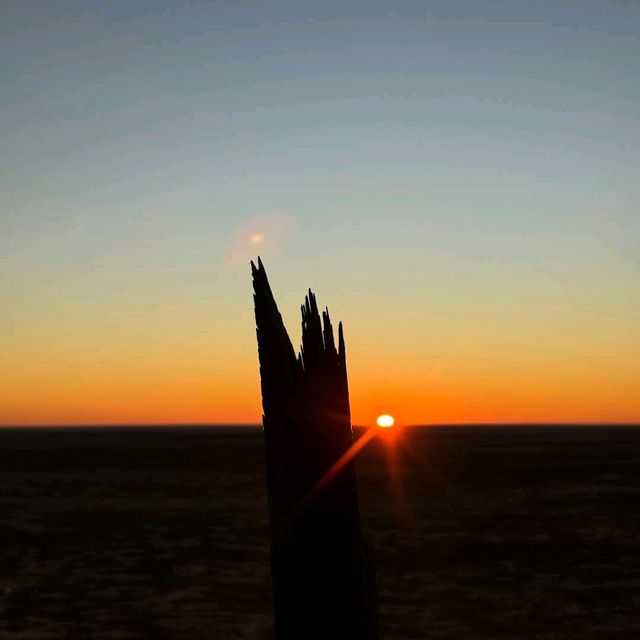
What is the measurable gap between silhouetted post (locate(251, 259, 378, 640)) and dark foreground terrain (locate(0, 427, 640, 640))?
11354 millimetres

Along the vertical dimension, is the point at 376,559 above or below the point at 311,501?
below

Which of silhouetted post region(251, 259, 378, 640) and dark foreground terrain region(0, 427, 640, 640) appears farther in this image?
dark foreground terrain region(0, 427, 640, 640)

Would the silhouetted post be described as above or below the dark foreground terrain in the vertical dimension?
above

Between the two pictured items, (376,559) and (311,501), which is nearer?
(311,501)

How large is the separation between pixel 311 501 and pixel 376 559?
17865 millimetres

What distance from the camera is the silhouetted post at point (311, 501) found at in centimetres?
274

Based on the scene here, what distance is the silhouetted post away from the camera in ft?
8.98

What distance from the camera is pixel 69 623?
14336 mm

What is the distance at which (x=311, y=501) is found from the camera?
2803 mm

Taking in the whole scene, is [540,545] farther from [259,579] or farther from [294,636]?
[294,636]

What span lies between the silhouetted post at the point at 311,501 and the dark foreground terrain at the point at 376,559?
11.4 meters

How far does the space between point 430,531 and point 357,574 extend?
22544 millimetres

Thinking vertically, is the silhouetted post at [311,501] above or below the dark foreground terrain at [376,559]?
above

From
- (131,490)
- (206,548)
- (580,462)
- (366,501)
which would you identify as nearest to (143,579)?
(206,548)
